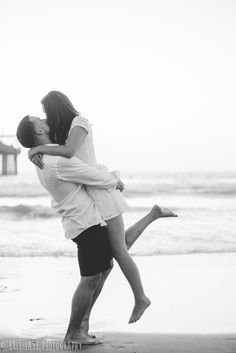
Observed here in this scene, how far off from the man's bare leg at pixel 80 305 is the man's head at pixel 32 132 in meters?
0.67

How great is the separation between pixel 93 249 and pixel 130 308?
47.0 inches

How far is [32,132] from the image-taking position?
2928 mm

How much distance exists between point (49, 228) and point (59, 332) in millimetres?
7483

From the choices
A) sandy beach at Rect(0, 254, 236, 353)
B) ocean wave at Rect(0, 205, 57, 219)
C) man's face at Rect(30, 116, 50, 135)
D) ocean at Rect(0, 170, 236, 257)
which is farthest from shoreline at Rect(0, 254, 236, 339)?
ocean wave at Rect(0, 205, 57, 219)

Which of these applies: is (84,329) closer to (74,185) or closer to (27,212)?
(74,185)

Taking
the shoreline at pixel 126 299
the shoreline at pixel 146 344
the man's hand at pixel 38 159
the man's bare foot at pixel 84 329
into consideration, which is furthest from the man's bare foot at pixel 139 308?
the man's hand at pixel 38 159

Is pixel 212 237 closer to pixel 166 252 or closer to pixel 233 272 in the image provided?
pixel 166 252

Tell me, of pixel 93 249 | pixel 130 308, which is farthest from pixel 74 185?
pixel 130 308

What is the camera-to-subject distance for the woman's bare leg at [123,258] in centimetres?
293

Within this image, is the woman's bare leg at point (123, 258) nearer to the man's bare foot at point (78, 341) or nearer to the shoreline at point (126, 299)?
the man's bare foot at point (78, 341)

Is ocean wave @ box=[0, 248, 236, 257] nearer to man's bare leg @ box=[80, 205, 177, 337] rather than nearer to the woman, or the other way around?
man's bare leg @ box=[80, 205, 177, 337]

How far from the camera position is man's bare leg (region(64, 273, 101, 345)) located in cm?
293

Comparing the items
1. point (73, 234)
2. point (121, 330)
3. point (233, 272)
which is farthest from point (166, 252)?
point (73, 234)

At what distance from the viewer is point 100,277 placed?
2975mm
